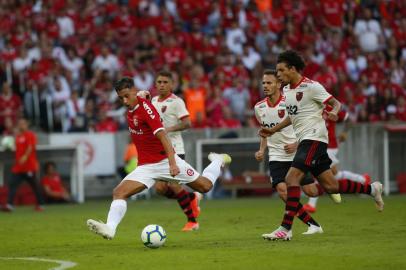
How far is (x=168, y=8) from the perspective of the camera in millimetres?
29000

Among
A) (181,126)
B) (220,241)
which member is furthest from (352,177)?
(220,241)

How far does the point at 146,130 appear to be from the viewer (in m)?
12.4

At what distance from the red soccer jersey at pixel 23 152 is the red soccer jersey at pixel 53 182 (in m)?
1.75

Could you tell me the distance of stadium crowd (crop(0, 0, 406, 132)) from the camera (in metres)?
25.0

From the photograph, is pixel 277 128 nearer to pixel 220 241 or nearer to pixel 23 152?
pixel 220 241

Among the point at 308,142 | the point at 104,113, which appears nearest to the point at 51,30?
the point at 104,113

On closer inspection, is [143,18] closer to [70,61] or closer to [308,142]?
[70,61]

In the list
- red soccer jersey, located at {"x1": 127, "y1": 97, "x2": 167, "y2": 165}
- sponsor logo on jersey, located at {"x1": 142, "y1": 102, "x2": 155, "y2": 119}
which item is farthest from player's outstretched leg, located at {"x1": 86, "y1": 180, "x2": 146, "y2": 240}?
sponsor logo on jersey, located at {"x1": 142, "y1": 102, "x2": 155, "y2": 119}

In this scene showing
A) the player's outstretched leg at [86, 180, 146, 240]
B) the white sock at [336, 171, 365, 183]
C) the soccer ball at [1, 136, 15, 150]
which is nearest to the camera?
the player's outstretched leg at [86, 180, 146, 240]

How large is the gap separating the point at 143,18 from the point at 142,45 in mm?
1508

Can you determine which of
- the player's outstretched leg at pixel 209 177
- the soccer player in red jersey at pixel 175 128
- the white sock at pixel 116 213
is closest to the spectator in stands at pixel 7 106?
the soccer player in red jersey at pixel 175 128

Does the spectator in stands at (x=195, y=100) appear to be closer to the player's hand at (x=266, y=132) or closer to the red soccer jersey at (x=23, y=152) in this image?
the red soccer jersey at (x=23, y=152)

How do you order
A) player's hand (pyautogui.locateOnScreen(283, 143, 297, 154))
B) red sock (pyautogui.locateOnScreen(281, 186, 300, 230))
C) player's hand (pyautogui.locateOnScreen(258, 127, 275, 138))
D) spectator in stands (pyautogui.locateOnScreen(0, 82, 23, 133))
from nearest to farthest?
red sock (pyautogui.locateOnScreen(281, 186, 300, 230))
player's hand (pyautogui.locateOnScreen(258, 127, 275, 138))
player's hand (pyautogui.locateOnScreen(283, 143, 297, 154))
spectator in stands (pyautogui.locateOnScreen(0, 82, 23, 133))

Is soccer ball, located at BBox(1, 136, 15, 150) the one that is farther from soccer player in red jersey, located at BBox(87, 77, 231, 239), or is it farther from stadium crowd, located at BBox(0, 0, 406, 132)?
soccer player in red jersey, located at BBox(87, 77, 231, 239)
